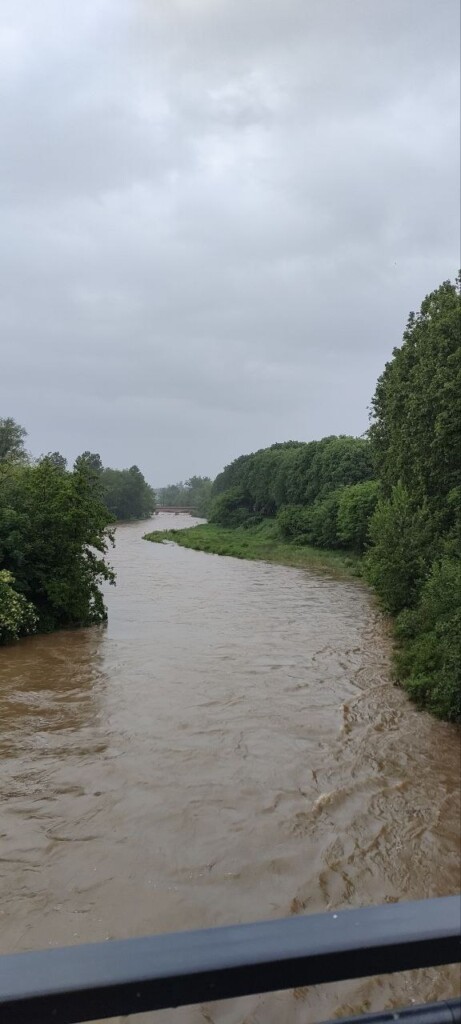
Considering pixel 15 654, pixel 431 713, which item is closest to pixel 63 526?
pixel 15 654

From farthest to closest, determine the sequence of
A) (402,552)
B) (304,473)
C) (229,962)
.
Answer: (304,473)
(402,552)
(229,962)

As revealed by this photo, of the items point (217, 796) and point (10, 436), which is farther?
point (10, 436)

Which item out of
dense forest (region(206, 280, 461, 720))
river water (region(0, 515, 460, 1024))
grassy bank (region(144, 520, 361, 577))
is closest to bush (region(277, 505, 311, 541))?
grassy bank (region(144, 520, 361, 577))

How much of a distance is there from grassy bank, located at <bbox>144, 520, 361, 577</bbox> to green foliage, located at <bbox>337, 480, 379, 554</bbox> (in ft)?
3.81

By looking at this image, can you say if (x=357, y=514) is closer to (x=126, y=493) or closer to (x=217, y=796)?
(x=217, y=796)

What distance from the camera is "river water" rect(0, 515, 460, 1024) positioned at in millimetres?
6535

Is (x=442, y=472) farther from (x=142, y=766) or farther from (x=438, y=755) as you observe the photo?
(x=142, y=766)

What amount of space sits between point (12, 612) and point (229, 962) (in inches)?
675

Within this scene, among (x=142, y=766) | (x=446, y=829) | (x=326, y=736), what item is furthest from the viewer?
(x=326, y=736)

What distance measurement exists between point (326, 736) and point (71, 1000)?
10972 mm

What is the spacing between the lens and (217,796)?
9156 mm

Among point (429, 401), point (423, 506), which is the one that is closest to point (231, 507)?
point (423, 506)

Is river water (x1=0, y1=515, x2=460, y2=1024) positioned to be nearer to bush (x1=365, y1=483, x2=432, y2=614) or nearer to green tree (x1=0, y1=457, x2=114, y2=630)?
green tree (x1=0, y1=457, x2=114, y2=630)

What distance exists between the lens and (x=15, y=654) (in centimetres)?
1698
